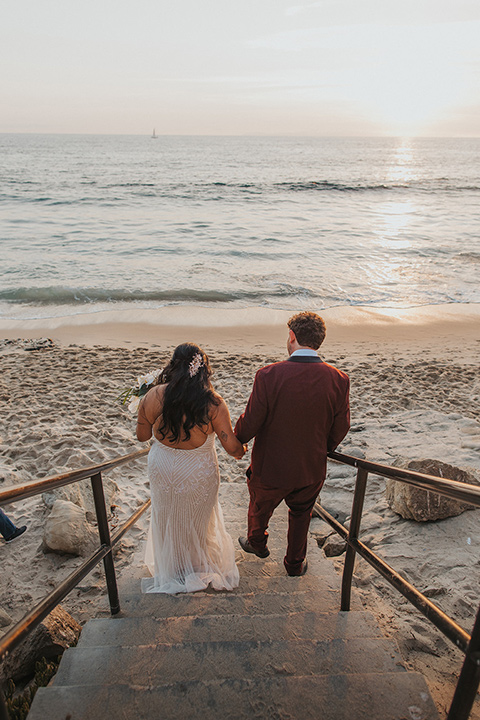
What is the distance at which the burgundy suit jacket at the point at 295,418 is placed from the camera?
248cm

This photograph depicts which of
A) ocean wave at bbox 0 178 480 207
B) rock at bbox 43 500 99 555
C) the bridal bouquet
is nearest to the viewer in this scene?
the bridal bouquet

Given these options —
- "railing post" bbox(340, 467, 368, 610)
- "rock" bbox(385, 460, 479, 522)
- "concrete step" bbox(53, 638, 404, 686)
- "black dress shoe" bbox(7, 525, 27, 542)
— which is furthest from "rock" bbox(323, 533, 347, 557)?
"black dress shoe" bbox(7, 525, 27, 542)

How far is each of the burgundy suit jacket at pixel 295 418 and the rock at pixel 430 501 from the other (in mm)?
1265

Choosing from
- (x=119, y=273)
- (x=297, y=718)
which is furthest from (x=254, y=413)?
(x=119, y=273)

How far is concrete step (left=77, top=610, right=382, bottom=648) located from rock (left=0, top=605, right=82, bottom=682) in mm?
258

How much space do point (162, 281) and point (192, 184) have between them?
25941 mm

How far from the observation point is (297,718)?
1.52 meters

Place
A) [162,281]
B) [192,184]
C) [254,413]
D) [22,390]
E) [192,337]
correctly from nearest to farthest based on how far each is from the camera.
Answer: [254,413], [22,390], [192,337], [162,281], [192,184]

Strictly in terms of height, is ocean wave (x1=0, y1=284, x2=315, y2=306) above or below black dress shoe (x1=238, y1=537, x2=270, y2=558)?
below

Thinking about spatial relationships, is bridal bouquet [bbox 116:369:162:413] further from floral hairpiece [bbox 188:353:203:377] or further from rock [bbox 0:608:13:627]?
rock [bbox 0:608:13:627]

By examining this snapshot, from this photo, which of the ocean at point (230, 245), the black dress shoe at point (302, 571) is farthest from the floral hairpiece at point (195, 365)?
the ocean at point (230, 245)

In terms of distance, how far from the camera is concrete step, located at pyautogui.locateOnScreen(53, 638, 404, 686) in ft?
5.82

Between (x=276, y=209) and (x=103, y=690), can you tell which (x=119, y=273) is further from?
(x=276, y=209)

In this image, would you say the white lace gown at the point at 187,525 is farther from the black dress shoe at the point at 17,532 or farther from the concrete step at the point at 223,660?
the black dress shoe at the point at 17,532
